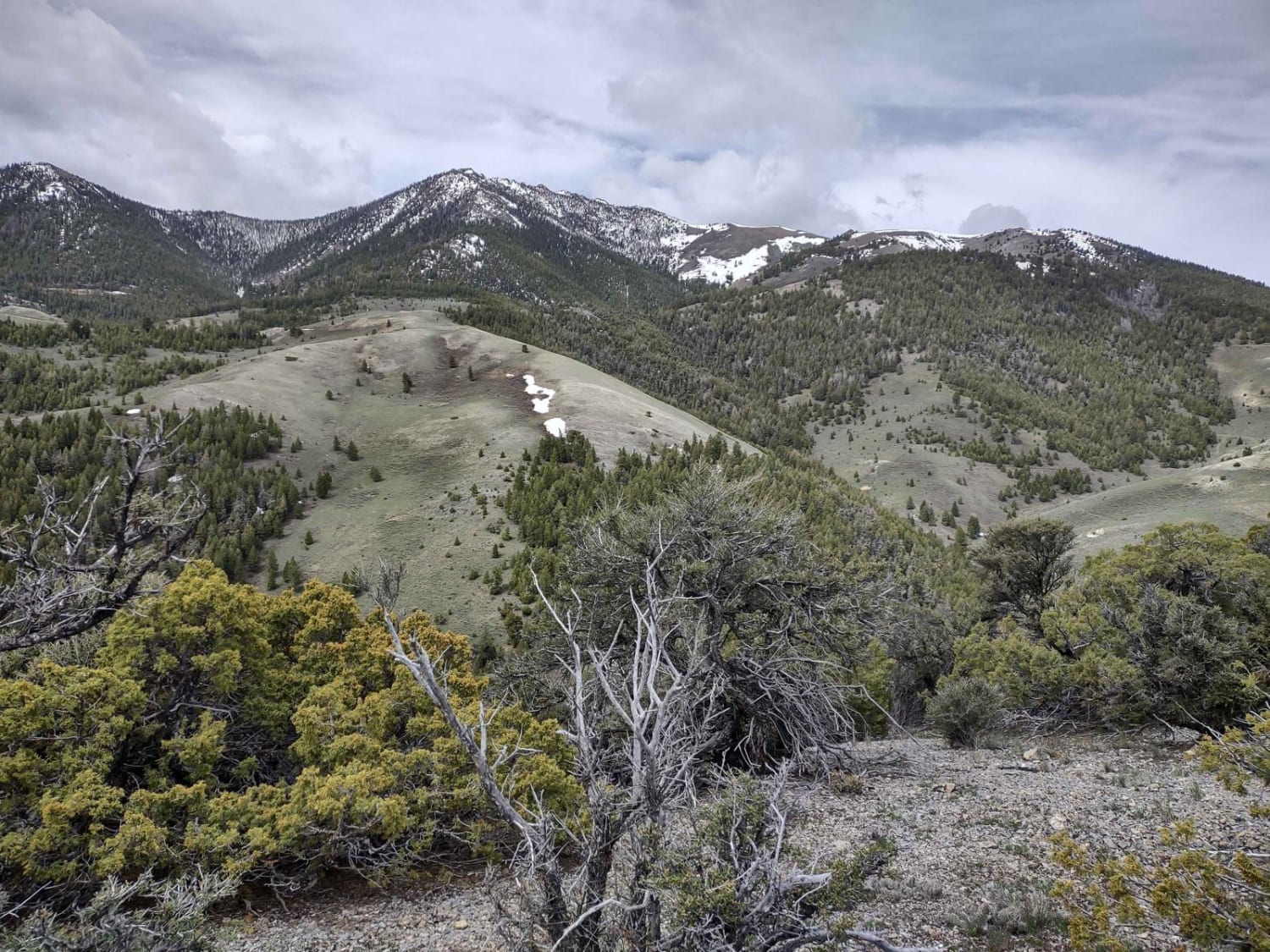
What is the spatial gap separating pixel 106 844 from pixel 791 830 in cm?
1103

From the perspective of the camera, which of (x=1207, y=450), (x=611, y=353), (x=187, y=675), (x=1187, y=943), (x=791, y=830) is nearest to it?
(x=1187, y=943)

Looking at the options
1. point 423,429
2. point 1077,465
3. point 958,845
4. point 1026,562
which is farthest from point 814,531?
point 1077,465

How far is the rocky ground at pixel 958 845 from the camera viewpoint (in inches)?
289

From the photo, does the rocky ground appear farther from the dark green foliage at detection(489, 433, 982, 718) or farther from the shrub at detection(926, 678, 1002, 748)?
the dark green foliage at detection(489, 433, 982, 718)

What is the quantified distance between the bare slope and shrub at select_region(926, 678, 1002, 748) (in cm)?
2308

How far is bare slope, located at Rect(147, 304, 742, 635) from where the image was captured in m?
40.7

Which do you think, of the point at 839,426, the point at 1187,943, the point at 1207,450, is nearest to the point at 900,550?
the point at 1187,943

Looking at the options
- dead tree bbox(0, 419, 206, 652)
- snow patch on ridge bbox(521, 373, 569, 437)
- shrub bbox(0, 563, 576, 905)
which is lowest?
shrub bbox(0, 563, 576, 905)

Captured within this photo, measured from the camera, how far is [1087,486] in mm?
98375

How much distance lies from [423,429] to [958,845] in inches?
2403

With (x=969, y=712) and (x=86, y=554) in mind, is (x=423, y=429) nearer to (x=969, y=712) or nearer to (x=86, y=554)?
(x=969, y=712)

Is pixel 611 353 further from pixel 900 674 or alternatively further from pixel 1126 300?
pixel 1126 300

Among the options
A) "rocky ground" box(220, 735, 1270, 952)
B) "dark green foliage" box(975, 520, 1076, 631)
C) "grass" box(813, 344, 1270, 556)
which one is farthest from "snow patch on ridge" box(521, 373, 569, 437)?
"grass" box(813, 344, 1270, 556)

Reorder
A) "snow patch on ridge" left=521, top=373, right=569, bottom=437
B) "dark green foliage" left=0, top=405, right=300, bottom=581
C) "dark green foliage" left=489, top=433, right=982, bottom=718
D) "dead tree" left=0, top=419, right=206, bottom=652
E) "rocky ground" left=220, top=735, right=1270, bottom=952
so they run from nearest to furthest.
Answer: "dead tree" left=0, top=419, right=206, bottom=652 < "rocky ground" left=220, top=735, right=1270, bottom=952 < "dark green foliage" left=489, top=433, right=982, bottom=718 < "dark green foliage" left=0, top=405, right=300, bottom=581 < "snow patch on ridge" left=521, top=373, right=569, bottom=437
